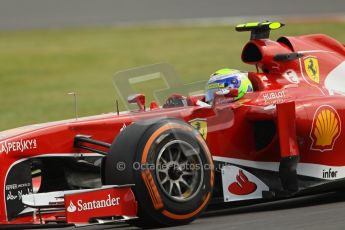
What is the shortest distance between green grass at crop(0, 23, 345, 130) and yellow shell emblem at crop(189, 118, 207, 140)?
702cm

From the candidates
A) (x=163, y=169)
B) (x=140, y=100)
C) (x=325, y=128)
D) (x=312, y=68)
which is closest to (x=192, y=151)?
(x=163, y=169)

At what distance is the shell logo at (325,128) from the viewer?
7.96 metres

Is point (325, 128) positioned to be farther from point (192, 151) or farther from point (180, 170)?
point (180, 170)

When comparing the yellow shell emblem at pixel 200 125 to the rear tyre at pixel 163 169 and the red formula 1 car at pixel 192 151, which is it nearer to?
the red formula 1 car at pixel 192 151

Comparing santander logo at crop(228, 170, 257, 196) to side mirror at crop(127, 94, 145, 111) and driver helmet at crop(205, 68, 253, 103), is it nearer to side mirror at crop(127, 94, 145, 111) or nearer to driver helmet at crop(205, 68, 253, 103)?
driver helmet at crop(205, 68, 253, 103)

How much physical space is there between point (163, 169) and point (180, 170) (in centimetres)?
14

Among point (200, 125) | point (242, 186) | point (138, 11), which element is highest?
point (138, 11)

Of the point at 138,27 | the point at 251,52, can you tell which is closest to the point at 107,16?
the point at 138,27

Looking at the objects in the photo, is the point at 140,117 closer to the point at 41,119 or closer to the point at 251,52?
the point at 251,52

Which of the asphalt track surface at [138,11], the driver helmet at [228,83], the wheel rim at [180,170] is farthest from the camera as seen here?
the asphalt track surface at [138,11]

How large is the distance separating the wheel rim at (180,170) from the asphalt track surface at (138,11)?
20610 mm

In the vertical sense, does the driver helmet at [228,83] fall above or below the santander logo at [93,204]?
above

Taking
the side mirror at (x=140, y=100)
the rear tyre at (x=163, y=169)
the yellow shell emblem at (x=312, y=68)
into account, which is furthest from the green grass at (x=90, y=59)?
the rear tyre at (x=163, y=169)

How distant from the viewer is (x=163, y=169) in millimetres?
6910
